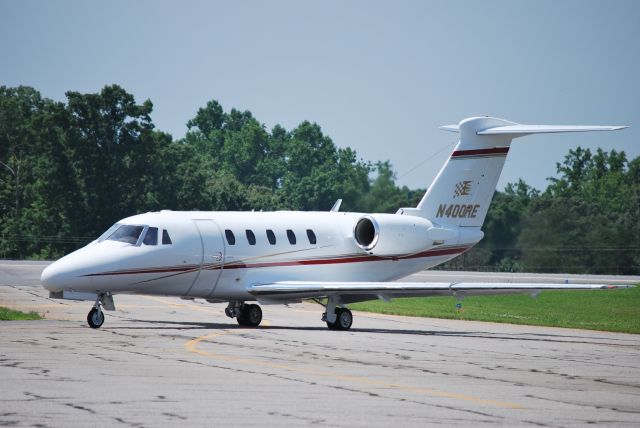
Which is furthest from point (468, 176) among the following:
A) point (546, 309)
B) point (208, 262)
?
point (546, 309)

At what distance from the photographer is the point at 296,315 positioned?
3672 centimetres

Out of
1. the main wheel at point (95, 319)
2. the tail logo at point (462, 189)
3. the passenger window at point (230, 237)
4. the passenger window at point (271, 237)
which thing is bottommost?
the main wheel at point (95, 319)

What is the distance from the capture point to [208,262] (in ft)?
94.5

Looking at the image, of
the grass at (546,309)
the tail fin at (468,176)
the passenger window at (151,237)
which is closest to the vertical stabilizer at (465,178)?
the tail fin at (468,176)

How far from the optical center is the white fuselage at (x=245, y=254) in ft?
88.7

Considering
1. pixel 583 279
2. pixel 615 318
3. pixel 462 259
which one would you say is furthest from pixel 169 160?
pixel 615 318

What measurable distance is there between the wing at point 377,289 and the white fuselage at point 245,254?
67 centimetres

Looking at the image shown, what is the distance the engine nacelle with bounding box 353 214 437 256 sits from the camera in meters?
31.8

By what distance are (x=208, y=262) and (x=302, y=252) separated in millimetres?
3229

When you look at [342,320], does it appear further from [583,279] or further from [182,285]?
[583,279]

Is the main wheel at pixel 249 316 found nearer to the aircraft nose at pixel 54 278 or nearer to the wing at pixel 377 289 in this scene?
the wing at pixel 377 289

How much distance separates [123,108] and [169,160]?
17.5 ft

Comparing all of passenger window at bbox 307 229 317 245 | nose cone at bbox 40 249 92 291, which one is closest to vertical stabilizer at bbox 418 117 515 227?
passenger window at bbox 307 229 317 245

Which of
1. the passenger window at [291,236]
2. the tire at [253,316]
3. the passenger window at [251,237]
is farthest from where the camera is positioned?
the passenger window at [291,236]
